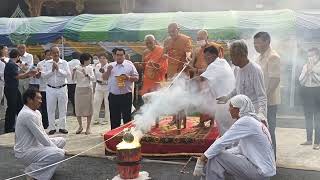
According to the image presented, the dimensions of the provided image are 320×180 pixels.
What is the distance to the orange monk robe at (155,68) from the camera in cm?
755

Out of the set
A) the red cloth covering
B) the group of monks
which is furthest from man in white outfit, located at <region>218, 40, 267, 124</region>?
the group of monks

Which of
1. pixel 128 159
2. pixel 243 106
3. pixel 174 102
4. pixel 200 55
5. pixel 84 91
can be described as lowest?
pixel 128 159

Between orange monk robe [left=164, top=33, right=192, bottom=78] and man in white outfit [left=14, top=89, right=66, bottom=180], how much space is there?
2773 millimetres

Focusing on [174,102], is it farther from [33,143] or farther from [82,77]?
[82,77]

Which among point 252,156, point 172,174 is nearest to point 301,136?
point 172,174

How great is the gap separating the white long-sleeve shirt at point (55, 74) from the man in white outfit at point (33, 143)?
2.92m

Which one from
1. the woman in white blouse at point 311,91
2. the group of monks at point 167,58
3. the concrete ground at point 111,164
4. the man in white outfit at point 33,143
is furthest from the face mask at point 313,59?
the man in white outfit at point 33,143

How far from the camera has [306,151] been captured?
6.98 m

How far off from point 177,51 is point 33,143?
10.2ft

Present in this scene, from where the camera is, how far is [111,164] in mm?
6480

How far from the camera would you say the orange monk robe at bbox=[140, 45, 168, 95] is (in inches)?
297

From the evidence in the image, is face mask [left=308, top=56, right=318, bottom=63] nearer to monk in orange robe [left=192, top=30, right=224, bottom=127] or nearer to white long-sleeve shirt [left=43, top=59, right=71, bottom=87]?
Answer: monk in orange robe [left=192, top=30, right=224, bottom=127]

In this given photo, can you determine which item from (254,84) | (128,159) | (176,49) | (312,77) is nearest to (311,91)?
(312,77)

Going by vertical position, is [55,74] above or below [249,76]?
below
